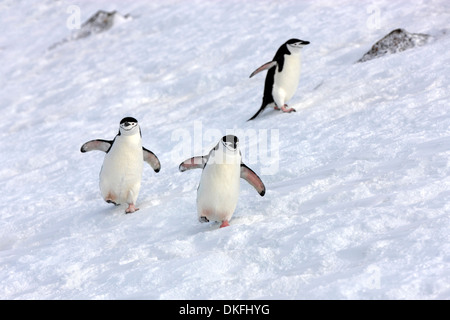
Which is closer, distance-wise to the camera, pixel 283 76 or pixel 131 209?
pixel 131 209

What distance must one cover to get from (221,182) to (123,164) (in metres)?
1.12

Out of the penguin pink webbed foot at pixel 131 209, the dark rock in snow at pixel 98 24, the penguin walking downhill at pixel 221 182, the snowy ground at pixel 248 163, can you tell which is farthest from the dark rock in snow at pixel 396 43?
→ the dark rock in snow at pixel 98 24

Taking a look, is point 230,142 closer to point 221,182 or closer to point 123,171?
point 221,182

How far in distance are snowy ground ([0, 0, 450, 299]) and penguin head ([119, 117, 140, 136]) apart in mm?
615

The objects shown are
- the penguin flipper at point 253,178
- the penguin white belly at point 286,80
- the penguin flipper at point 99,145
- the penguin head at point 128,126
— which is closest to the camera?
the penguin flipper at point 253,178

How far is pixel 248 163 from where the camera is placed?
5.99m

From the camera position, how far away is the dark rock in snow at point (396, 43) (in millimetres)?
8492

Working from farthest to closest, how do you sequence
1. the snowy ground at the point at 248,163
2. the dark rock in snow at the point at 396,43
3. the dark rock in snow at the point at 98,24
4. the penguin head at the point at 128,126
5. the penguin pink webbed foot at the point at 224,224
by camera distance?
the dark rock in snow at the point at 98,24 < the dark rock in snow at the point at 396,43 < the penguin head at the point at 128,126 < the penguin pink webbed foot at the point at 224,224 < the snowy ground at the point at 248,163

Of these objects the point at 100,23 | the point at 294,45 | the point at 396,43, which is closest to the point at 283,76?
the point at 294,45

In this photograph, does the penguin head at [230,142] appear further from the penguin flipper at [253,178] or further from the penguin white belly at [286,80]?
the penguin white belly at [286,80]

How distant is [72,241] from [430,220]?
8.03 ft

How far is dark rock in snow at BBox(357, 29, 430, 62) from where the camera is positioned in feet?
27.9
